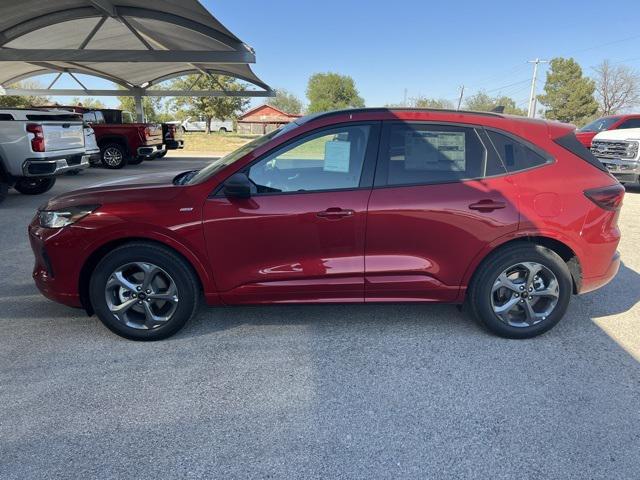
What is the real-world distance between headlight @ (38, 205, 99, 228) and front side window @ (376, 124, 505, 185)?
2.29 m

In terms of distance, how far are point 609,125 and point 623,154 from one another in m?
2.65

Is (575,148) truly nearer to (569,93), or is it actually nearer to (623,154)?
(623,154)

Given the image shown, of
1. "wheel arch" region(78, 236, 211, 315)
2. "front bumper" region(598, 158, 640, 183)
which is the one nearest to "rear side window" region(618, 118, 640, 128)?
"front bumper" region(598, 158, 640, 183)

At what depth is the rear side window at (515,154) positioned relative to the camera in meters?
3.42

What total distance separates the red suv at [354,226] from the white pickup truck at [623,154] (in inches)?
354

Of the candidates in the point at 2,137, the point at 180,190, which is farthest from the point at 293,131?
the point at 2,137

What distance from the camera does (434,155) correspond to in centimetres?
342

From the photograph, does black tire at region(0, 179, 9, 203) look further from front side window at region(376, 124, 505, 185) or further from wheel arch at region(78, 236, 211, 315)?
front side window at region(376, 124, 505, 185)

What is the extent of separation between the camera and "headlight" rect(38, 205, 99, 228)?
334cm

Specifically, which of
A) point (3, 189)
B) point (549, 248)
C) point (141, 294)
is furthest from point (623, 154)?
point (3, 189)

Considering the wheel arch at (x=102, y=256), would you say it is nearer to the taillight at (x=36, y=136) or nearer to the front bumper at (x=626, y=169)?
the taillight at (x=36, y=136)

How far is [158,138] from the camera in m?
16.5

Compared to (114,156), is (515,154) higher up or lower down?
higher up

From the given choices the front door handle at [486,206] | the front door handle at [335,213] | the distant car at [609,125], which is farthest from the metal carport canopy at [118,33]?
the front door handle at [486,206]
